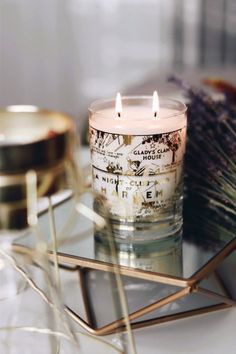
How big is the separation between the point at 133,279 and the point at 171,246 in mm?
72

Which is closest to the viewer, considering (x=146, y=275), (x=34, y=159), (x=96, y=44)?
(x=34, y=159)

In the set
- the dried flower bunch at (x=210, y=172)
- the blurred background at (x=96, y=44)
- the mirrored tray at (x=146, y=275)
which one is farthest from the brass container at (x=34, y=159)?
the blurred background at (x=96, y=44)

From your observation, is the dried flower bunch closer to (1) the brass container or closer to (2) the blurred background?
(1) the brass container

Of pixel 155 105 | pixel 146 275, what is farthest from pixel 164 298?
pixel 155 105

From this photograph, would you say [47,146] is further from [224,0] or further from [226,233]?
[224,0]

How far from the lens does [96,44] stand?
2295mm

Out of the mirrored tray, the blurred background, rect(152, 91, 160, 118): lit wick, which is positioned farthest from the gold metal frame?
the blurred background

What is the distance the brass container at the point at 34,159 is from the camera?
1.11 ft

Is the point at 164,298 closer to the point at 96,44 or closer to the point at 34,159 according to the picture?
the point at 34,159

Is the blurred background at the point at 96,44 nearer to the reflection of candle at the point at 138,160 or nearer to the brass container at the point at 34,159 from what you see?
the reflection of candle at the point at 138,160

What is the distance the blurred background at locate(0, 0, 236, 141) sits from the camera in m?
2.18

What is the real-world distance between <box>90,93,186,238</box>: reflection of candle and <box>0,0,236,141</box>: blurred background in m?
1.68

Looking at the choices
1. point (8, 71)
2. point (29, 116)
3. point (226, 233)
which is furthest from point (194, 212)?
point (8, 71)

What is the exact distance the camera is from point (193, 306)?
0.55m
